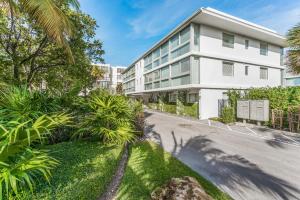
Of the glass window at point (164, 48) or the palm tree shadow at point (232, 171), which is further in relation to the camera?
the glass window at point (164, 48)

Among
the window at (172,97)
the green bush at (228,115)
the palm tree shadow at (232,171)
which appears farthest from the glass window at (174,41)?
the palm tree shadow at (232,171)

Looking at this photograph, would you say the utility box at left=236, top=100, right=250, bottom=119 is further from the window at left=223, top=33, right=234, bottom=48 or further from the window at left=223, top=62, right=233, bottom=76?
the window at left=223, top=33, right=234, bottom=48

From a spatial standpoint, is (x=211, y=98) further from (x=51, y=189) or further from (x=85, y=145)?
(x=51, y=189)

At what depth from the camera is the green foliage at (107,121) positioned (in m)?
7.72

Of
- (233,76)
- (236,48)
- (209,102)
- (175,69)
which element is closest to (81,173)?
(209,102)

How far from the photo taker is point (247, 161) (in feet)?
23.3

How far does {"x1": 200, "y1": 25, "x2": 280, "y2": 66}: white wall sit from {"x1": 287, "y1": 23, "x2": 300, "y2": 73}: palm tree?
10407 millimetres

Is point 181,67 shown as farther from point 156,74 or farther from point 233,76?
point 156,74

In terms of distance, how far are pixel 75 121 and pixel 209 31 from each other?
55.4 feet

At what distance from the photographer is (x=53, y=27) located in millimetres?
5867

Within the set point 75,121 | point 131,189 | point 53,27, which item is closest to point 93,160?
point 131,189

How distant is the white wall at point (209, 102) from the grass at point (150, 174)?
482 inches

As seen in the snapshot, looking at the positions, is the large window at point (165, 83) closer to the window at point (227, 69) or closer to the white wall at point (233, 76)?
the white wall at point (233, 76)

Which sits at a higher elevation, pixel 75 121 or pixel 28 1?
pixel 28 1
